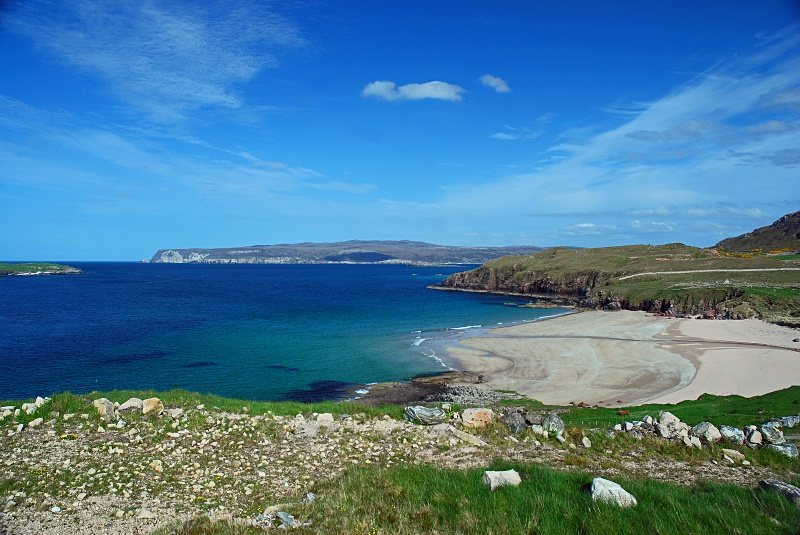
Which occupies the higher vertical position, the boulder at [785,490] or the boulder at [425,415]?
the boulder at [785,490]

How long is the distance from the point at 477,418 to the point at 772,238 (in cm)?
19204

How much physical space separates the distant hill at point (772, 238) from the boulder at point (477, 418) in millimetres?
160726

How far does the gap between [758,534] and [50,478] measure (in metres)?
14.8

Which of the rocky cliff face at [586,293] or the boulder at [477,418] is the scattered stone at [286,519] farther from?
the rocky cliff face at [586,293]

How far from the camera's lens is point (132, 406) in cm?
1561

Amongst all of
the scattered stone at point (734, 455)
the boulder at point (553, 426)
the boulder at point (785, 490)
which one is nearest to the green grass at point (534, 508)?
the boulder at point (785, 490)

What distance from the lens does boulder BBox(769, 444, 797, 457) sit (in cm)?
1312

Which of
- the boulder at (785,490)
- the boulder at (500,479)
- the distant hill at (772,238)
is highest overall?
the distant hill at (772,238)

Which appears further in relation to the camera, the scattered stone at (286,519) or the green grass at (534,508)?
the scattered stone at (286,519)

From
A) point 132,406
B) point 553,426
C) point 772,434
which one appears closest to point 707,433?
point 772,434

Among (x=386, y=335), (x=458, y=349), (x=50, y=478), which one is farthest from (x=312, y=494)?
(x=386, y=335)

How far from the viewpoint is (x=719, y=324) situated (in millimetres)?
56906

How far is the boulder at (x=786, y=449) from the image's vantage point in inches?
517

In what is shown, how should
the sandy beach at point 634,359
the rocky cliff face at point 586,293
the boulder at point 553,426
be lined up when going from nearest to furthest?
the boulder at point 553,426 → the sandy beach at point 634,359 → the rocky cliff face at point 586,293
